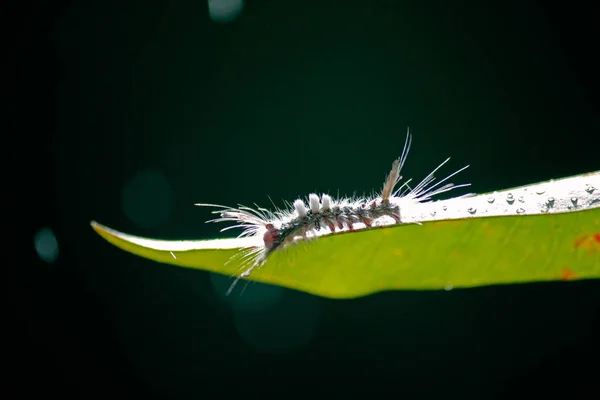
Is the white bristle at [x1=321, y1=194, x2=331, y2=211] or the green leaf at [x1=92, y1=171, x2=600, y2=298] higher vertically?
the white bristle at [x1=321, y1=194, x2=331, y2=211]

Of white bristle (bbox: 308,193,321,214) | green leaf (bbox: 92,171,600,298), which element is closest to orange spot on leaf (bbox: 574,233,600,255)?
green leaf (bbox: 92,171,600,298)

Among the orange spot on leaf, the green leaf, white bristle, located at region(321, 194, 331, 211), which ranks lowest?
the orange spot on leaf

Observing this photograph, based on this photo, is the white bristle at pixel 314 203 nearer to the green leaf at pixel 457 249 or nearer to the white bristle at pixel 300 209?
the white bristle at pixel 300 209

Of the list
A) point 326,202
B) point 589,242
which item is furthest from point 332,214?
point 589,242

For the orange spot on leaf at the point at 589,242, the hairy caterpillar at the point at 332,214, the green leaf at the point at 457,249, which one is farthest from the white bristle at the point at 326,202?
the orange spot on leaf at the point at 589,242

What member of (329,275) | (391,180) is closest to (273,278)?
(329,275)

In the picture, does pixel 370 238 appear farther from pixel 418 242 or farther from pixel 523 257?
pixel 523 257

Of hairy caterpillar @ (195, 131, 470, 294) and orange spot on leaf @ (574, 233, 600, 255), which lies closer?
orange spot on leaf @ (574, 233, 600, 255)

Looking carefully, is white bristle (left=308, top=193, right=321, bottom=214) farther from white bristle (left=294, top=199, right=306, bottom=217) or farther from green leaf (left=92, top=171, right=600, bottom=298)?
green leaf (left=92, top=171, right=600, bottom=298)
